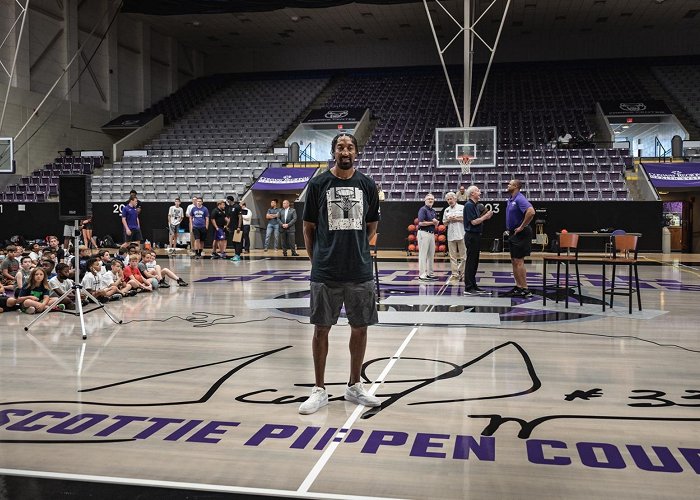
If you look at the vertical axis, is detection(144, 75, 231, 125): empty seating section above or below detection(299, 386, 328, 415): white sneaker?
above

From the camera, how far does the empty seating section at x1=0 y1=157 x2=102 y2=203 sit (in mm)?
23562

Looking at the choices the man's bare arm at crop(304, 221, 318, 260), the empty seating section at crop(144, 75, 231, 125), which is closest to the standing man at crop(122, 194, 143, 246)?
the man's bare arm at crop(304, 221, 318, 260)

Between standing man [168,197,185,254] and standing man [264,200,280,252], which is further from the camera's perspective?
standing man [168,197,185,254]

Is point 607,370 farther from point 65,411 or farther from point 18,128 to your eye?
point 18,128

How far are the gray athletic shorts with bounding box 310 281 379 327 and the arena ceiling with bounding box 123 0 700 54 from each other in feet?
83.9

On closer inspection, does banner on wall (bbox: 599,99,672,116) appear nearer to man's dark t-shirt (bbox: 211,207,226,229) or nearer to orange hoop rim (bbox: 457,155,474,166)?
orange hoop rim (bbox: 457,155,474,166)

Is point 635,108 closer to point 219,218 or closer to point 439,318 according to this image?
point 219,218

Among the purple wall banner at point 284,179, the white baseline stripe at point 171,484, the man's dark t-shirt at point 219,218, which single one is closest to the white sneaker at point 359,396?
the white baseline stripe at point 171,484

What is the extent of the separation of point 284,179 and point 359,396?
19508 mm

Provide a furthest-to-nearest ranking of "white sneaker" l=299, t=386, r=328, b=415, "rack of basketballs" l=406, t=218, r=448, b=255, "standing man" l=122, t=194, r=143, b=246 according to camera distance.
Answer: "rack of basketballs" l=406, t=218, r=448, b=255
"standing man" l=122, t=194, r=143, b=246
"white sneaker" l=299, t=386, r=328, b=415

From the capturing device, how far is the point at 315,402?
389 centimetres

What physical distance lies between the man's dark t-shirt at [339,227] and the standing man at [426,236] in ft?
24.4

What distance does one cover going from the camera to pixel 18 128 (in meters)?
25.3

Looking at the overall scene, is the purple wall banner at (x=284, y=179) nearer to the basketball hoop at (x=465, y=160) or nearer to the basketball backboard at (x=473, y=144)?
the basketball backboard at (x=473, y=144)
